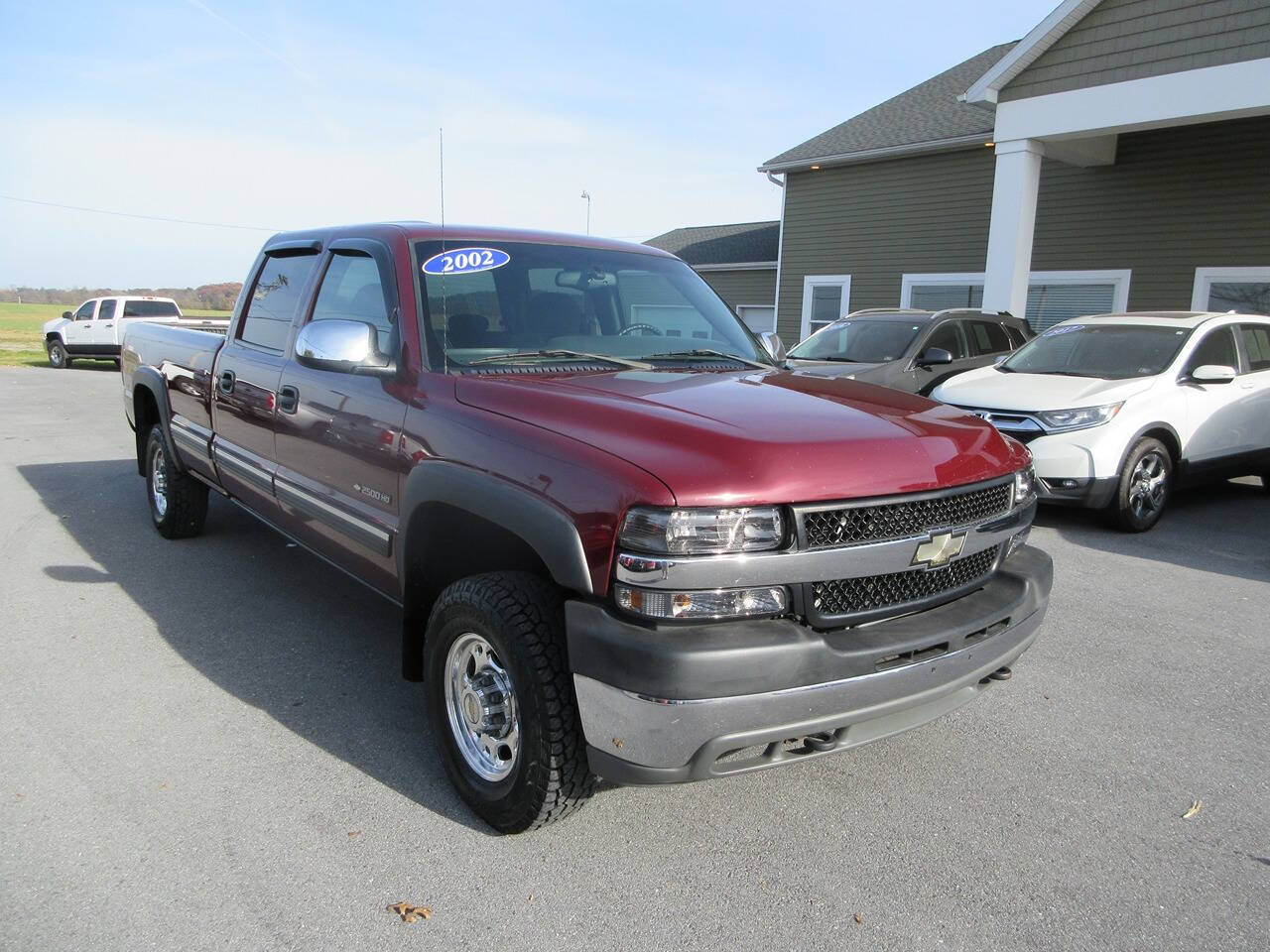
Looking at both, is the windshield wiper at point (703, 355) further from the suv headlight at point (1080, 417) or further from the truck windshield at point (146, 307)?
the truck windshield at point (146, 307)

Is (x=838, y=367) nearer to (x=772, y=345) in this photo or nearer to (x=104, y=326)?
(x=772, y=345)

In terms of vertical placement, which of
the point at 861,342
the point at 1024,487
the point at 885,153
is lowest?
the point at 1024,487

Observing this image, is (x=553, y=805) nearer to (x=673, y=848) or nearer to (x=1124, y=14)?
(x=673, y=848)

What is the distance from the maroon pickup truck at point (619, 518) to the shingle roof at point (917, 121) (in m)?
13.4

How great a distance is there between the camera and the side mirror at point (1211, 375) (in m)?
7.29

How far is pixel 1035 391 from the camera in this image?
7359 millimetres

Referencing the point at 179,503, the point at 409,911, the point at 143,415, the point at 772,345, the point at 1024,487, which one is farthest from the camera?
the point at 143,415

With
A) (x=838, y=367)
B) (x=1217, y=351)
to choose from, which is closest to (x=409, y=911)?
(x=838, y=367)

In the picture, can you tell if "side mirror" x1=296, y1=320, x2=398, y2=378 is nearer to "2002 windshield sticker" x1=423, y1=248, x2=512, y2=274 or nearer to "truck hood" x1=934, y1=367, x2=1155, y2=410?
"2002 windshield sticker" x1=423, y1=248, x2=512, y2=274

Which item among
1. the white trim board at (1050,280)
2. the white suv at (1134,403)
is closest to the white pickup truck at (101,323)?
the white trim board at (1050,280)

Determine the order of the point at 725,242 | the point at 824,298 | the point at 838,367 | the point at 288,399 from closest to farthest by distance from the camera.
Result: the point at 288,399 → the point at 838,367 → the point at 824,298 → the point at 725,242

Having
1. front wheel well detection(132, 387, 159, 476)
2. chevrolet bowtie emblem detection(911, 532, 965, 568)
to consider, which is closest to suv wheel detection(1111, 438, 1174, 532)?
chevrolet bowtie emblem detection(911, 532, 965, 568)

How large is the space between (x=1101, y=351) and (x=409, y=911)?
25.1 ft

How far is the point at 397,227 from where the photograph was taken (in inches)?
147
